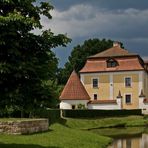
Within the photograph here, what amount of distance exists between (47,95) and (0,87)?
1454 millimetres

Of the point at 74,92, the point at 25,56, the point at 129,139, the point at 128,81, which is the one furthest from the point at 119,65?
the point at 25,56

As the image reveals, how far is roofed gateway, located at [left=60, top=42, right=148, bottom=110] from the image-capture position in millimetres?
62750

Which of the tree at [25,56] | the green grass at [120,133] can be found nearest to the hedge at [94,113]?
the green grass at [120,133]

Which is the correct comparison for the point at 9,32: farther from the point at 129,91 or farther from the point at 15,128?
the point at 129,91

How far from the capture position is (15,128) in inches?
885

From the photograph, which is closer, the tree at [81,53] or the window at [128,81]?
the window at [128,81]

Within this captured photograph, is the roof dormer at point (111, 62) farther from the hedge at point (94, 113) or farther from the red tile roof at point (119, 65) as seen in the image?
the hedge at point (94, 113)

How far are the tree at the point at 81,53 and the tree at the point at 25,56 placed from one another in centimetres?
6904

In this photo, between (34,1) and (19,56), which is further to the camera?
(34,1)


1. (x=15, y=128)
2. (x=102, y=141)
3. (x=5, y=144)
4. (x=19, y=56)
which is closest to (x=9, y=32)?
(x=19, y=56)

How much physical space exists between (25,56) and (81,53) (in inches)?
2803

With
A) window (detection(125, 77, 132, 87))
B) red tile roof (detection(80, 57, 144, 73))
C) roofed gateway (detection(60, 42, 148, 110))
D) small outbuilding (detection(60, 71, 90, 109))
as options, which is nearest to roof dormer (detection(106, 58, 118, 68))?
roofed gateway (detection(60, 42, 148, 110))

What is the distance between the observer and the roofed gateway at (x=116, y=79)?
6275cm

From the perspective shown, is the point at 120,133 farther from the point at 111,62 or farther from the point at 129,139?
the point at 111,62
